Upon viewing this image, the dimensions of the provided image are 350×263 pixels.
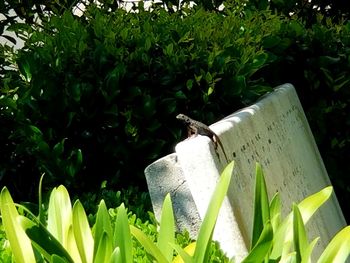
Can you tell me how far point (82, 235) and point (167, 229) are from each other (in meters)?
0.24

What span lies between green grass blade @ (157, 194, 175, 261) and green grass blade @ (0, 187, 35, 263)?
15.1 inches

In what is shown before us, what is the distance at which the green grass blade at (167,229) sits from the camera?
2322mm

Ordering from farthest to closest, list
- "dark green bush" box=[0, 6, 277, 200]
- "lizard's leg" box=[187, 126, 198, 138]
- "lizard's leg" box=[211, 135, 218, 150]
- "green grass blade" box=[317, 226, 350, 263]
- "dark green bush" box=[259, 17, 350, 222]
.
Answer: "dark green bush" box=[259, 17, 350, 222] < "dark green bush" box=[0, 6, 277, 200] < "lizard's leg" box=[187, 126, 198, 138] < "lizard's leg" box=[211, 135, 218, 150] < "green grass blade" box=[317, 226, 350, 263]

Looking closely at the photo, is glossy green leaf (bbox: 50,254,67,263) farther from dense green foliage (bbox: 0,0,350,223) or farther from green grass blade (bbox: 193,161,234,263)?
dense green foliage (bbox: 0,0,350,223)

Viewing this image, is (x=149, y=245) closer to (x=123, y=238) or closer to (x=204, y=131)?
(x=123, y=238)

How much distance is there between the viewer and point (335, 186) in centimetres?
514

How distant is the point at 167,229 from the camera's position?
2.34 meters

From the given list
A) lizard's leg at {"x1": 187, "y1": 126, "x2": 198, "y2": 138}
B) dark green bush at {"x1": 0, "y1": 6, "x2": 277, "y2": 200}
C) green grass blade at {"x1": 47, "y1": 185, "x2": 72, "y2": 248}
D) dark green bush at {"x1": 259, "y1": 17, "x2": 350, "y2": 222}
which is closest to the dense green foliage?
dark green bush at {"x1": 0, "y1": 6, "x2": 277, "y2": 200}

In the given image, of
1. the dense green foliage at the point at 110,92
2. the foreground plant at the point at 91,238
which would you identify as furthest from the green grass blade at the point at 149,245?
the dense green foliage at the point at 110,92

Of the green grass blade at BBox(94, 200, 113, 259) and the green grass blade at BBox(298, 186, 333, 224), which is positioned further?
the green grass blade at BBox(298, 186, 333, 224)

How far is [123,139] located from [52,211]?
56.0 inches

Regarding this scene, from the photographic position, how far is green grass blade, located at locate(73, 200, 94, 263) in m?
2.24

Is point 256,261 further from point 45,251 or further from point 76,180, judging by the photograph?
point 76,180

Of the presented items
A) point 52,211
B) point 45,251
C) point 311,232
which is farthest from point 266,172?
point 45,251
